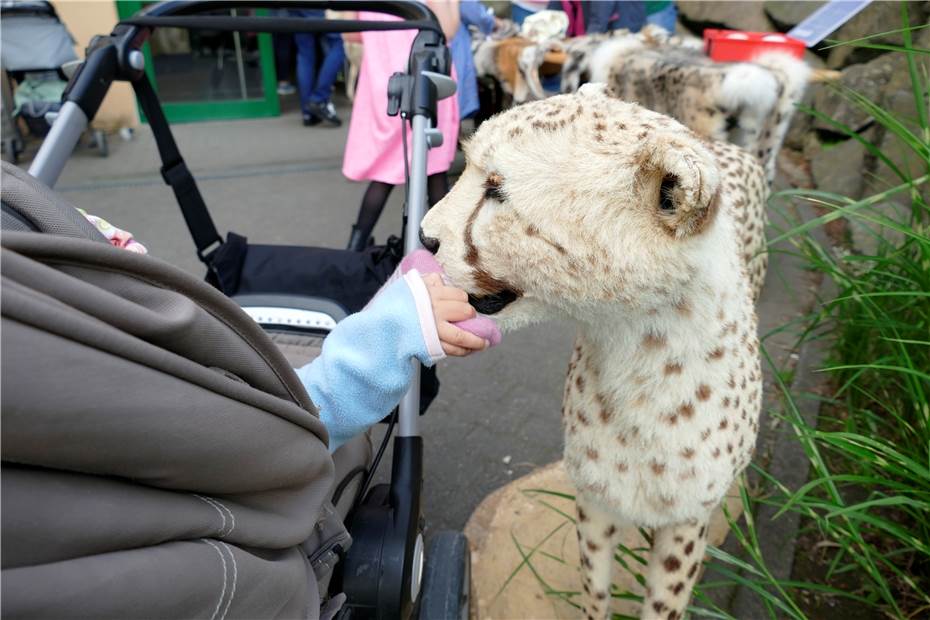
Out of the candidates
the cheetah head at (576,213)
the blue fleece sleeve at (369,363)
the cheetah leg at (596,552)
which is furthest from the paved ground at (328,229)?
the cheetah head at (576,213)

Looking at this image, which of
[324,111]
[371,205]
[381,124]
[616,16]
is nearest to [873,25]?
[616,16]

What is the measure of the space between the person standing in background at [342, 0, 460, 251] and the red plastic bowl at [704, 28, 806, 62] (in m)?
1.34

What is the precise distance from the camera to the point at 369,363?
1.05 metres

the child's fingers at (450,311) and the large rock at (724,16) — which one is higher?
the child's fingers at (450,311)

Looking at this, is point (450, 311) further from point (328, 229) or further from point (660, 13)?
point (660, 13)

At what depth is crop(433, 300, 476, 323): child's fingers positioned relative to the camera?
102 centimetres

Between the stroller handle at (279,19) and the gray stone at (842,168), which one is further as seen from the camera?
the gray stone at (842,168)

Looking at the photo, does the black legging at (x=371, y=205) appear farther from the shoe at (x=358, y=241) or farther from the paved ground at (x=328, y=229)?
the paved ground at (x=328, y=229)

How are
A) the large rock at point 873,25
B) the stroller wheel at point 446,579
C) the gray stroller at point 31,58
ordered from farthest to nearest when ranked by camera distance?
1. the gray stroller at point 31,58
2. the large rock at point 873,25
3. the stroller wheel at point 446,579

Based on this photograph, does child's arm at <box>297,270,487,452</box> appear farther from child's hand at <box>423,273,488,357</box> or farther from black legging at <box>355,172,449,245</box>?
black legging at <box>355,172,449,245</box>

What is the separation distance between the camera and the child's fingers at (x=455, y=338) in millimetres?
1013

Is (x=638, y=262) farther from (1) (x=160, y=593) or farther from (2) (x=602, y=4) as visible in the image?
(2) (x=602, y=4)

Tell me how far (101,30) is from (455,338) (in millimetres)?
6823

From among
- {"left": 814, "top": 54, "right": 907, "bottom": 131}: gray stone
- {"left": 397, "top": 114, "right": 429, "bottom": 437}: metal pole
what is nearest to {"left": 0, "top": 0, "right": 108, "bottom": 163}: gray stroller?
{"left": 397, "top": 114, "right": 429, "bottom": 437}: metal pole
